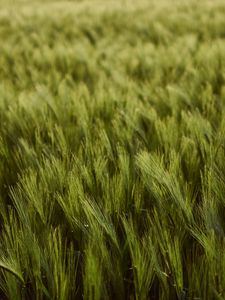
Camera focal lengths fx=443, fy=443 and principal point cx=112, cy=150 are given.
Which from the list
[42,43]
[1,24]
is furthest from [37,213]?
[1,24]

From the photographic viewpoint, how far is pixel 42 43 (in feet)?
12.0

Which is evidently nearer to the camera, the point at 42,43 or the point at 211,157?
the point at 211,157

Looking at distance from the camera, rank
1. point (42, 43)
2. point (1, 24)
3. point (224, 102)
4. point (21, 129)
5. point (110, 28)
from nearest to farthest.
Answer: point (21, 129), point (224, 102), point (42, 43), point (110, 28), point (1, 24)

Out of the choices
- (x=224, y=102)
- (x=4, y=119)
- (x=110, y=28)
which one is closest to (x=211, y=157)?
(x=224, y=102)

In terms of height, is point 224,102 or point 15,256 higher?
point 15,256

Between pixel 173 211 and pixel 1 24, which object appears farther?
pixel 1 24

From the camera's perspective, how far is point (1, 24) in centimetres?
495

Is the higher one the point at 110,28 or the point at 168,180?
the point at 168,180

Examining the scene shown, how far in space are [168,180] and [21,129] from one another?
2.25ft

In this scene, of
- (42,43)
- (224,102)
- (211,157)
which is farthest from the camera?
(42,43)

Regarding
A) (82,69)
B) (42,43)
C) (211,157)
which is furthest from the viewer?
(42,43)

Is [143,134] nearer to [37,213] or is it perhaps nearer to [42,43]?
[37,213]

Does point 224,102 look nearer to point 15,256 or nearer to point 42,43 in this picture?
point 15,256

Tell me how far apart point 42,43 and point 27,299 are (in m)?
3.15
